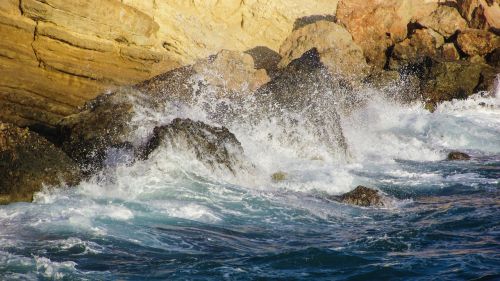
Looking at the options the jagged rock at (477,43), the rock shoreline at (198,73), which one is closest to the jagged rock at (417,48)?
the rock shoreline at (198,73)

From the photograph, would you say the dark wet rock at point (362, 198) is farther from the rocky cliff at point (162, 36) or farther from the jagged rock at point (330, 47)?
the jagged rock at point (330, 47)

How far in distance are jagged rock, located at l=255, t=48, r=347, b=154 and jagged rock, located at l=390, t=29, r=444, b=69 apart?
5.42m

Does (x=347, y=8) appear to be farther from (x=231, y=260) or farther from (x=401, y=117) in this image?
(x=231, y=260)

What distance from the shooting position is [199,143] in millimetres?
9750

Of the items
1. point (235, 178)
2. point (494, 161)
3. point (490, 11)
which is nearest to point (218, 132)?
point (235, 178)

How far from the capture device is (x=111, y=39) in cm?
1311

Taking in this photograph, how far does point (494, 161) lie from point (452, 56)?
8.30 m

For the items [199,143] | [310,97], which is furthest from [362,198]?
[310,97]

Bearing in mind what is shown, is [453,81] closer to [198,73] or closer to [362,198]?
[198,73]

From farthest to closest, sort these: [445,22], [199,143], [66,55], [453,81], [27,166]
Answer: [445,22], [453,81], [66,55], [199,143], [27,166]

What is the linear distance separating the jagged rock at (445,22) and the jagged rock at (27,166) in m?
14.9

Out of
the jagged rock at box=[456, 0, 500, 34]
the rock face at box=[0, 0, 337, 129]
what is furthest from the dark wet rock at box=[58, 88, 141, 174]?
the jagged rock at box=[456, 0, 500, 34]

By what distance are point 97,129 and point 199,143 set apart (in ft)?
4.98

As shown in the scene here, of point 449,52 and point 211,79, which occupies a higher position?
point 449,52
